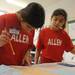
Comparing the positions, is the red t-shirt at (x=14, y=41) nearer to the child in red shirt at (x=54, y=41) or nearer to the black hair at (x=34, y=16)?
the black hair at (x=34, y=16)

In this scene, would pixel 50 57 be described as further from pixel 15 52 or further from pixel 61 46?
pixel 15 52

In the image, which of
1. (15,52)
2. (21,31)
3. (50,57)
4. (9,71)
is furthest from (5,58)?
(50,57)

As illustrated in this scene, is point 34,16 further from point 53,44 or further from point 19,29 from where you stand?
point 53,44

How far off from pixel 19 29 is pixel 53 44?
0.51 m

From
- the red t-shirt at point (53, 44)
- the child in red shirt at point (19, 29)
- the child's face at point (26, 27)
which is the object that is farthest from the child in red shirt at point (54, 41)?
the child's face at point (26, 27)

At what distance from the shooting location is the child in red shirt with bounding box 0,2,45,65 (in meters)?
1.04

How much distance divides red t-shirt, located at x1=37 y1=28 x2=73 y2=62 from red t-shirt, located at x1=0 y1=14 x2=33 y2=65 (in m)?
0.41

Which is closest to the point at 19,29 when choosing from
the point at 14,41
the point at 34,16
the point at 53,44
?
the point at 14,41

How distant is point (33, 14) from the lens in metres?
1.03

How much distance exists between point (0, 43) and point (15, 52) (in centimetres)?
20

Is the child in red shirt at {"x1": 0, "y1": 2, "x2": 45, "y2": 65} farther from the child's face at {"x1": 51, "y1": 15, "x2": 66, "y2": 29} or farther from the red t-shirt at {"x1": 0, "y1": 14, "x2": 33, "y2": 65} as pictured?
the child's face at {"x1": 51, "y1": 15, "x2": 66, "y2": 29}

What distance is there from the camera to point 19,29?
3.91ft

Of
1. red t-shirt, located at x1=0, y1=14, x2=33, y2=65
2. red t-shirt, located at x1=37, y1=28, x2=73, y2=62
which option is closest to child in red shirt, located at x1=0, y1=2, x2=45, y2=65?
red t-shirt, located at x1=0, y1=14, x2=33, y2=65

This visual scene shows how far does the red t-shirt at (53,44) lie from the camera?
5.23 ft
